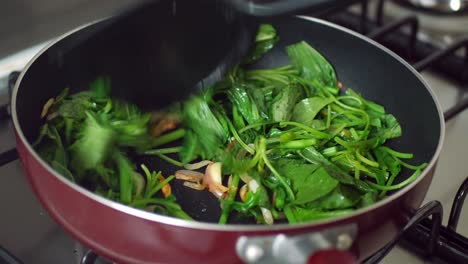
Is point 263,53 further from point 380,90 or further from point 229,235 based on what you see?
point 229,235

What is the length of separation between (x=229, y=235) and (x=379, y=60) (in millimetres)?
532

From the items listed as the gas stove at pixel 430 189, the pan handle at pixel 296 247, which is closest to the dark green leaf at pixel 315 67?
the gas stove at pixel 430 189

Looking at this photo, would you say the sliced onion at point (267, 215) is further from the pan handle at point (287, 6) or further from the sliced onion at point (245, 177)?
the pan handle at point (287, 6)

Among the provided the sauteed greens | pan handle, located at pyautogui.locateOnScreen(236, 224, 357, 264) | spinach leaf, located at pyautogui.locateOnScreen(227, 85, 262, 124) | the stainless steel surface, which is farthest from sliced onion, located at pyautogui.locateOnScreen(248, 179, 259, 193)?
the stainless steel surface

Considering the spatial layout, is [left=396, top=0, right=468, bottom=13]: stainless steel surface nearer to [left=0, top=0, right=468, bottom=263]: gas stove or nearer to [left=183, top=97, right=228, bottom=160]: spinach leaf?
[left=0, top=0, right=468, bottom=263]: gas stove

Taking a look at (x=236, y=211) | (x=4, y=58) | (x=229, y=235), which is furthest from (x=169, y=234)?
(x=4, y=58)

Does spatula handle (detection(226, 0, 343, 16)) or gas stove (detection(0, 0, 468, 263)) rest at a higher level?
spatula handle (detection(226, 0, 343, 16))

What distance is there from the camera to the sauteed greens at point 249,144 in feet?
3.03

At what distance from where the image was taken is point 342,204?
0.89 metres

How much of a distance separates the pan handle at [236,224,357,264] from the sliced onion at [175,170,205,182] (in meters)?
0.31

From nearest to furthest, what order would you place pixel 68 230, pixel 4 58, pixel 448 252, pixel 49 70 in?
1. pixel 68 230
2. pixel 448 252
3. pixel 49 70
4. pixel 4 58

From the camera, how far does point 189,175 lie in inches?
39.4

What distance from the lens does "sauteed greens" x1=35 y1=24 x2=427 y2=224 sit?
0.92m

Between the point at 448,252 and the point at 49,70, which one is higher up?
the point at 49,70
